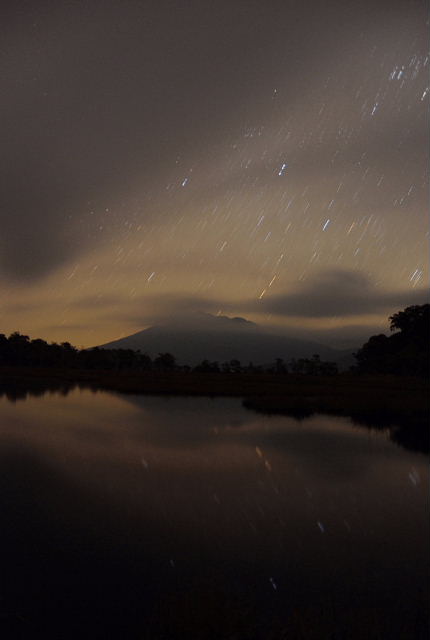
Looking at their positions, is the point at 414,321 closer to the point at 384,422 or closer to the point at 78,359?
the point at 384,422

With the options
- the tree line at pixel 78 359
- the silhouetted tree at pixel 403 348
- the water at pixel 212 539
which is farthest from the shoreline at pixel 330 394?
the tree line at pixel 78 359

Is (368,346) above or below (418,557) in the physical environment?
above

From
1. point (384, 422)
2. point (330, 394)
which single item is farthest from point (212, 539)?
point (330, 394)

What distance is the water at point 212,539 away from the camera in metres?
7.91

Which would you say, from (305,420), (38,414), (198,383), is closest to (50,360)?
(198,383)

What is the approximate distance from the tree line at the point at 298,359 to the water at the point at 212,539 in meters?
49.1

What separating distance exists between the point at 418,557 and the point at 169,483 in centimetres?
840

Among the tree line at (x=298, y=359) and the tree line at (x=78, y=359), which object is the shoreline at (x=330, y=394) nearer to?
the tree line at (x=298, y=359)

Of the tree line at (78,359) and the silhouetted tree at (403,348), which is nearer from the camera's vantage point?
the silhouetted tree at (403,348)

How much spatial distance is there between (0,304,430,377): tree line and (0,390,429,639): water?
161ft

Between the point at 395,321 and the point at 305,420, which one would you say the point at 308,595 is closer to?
the point at 305,420

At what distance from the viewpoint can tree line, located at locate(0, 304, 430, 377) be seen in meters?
70.3

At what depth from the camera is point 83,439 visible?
25.6m

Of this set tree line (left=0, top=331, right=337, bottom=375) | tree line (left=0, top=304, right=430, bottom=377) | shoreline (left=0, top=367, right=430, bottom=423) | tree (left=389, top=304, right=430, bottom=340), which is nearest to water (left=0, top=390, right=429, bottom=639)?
shoreline (left=0, top=367, right=430, bottom=423)
